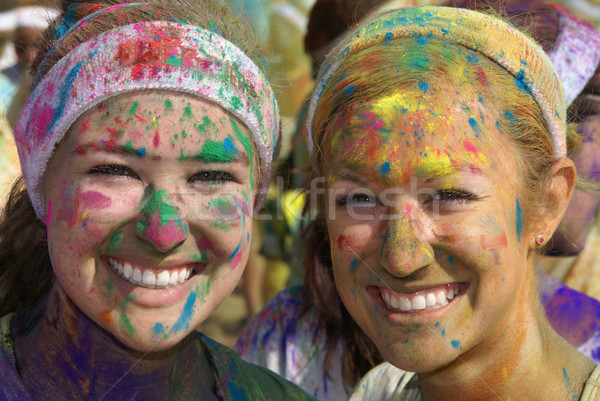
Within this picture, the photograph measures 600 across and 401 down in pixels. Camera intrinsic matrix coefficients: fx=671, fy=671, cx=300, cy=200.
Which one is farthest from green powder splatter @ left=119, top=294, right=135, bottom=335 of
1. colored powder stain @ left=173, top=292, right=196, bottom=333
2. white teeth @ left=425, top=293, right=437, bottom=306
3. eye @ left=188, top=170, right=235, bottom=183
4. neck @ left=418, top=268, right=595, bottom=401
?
neck @ left=418, top=268, right=595, bottom=401

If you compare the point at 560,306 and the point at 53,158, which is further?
the point at 560,306

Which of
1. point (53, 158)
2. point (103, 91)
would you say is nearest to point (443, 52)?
point (103, 91)

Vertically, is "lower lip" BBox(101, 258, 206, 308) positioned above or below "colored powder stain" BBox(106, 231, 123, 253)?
below

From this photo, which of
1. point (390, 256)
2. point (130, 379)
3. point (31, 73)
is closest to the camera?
point (390, 256)

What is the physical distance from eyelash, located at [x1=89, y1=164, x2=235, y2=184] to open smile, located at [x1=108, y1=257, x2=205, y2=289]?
0.81ft

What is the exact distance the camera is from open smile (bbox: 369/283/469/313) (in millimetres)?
1992

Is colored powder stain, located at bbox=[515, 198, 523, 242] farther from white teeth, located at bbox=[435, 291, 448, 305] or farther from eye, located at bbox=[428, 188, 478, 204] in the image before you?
white teeth, located at bbox=[435, 291, 448, 305]

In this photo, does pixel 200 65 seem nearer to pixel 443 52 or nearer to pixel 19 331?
pixel 443 52

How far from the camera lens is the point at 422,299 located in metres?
1.99

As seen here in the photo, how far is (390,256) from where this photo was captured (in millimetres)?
1907

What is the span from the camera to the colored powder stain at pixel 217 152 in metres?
1.96

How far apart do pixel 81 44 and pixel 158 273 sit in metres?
0.72

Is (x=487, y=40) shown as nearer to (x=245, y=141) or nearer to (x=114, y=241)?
(x=245, y=141)

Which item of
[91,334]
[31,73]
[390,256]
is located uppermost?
[31,73]
